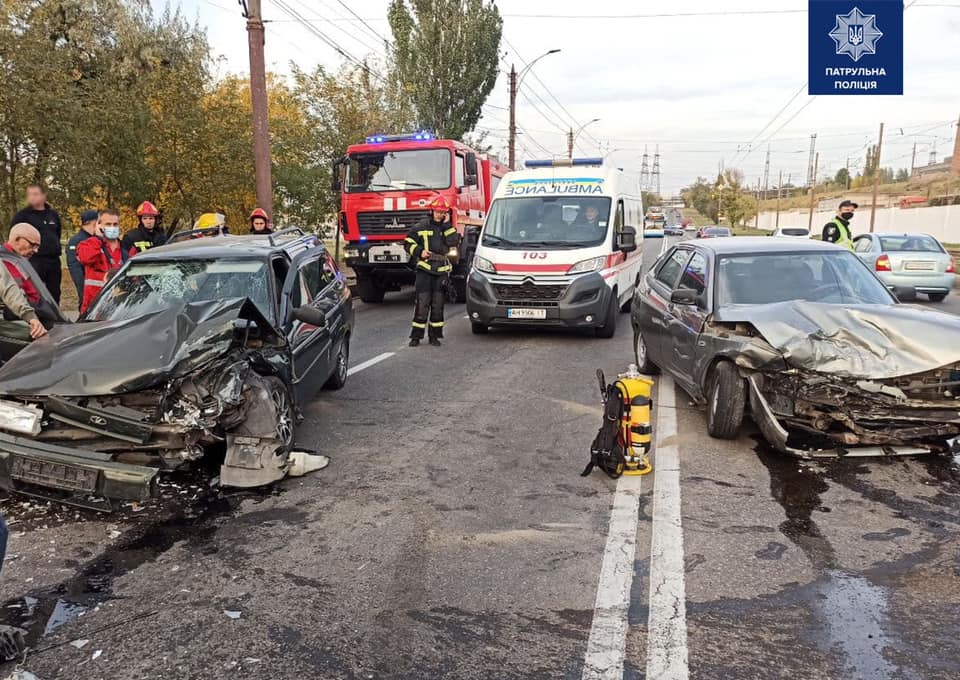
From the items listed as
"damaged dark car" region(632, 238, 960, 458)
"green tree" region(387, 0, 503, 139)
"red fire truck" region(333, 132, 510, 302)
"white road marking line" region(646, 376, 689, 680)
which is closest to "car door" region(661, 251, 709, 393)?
"damaged dark car" region(632, 238, 960, 458)

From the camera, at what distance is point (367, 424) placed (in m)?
6.32

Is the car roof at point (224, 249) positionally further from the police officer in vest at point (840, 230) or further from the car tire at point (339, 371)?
the police officer in vest at point (840, 230)

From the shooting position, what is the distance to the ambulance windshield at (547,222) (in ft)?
36.0

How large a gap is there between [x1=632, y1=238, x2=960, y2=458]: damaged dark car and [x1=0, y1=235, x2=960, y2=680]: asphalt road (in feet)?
0.95

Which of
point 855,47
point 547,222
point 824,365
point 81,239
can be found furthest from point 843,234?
point 81,239

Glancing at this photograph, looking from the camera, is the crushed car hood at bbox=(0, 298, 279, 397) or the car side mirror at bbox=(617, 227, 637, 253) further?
the car side mirror at bbox=(617, 227, 637, 253)

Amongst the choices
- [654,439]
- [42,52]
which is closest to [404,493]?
[654,439]

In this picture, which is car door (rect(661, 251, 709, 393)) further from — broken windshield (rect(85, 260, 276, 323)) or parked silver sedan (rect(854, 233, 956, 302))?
parked silver sedan (rect(854, 233, 956, 302))

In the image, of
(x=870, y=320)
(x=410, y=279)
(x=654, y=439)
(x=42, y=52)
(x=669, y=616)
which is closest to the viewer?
(x=669, y=616)

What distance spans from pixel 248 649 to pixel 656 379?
590 cm

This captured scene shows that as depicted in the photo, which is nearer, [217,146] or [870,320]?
[870,320]

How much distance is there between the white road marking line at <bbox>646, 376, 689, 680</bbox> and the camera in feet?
9.38

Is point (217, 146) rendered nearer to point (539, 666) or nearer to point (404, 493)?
point (404, 493)

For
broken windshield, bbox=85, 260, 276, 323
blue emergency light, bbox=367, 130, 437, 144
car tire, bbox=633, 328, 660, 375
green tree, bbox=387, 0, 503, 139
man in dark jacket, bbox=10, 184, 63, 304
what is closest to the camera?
broken windshield, bbox=85, 260, 276, 323
